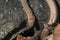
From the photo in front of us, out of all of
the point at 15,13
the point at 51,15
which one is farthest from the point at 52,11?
the point at 15,13

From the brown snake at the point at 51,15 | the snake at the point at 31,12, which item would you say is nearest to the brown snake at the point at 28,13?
the snake at the point at 31,12

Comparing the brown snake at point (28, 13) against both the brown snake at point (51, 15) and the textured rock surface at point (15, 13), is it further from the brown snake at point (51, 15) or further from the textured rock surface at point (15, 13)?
the brown snake at point (51, 15)

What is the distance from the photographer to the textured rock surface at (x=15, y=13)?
2.52m

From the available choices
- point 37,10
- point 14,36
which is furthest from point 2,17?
point 37,10

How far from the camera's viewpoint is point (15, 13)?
2.56m

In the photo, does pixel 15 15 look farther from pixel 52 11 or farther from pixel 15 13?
pixel 52 11

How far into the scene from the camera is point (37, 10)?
8.58 feet

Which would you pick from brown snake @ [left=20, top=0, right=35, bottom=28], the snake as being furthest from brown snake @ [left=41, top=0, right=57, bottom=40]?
brown snake @ [left=20, top=0, right=35, bottom=28]

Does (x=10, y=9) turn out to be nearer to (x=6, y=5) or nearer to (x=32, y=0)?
(x=6, y=5)

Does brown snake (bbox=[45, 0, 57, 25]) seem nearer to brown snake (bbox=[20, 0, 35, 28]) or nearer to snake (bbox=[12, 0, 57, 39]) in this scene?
snake (bbox=[12, 0, 57, 39])

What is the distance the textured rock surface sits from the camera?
2.52 metres

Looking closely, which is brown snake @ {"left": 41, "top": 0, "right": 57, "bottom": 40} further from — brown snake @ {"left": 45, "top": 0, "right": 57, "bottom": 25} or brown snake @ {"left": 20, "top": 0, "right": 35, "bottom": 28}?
brown snake @ {"left": 20, "top": 0, "right": 35, "bottom": 28}

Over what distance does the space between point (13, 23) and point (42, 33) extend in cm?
36

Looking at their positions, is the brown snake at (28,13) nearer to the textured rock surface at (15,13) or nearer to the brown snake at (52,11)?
the textured rock surface at (15,13)
